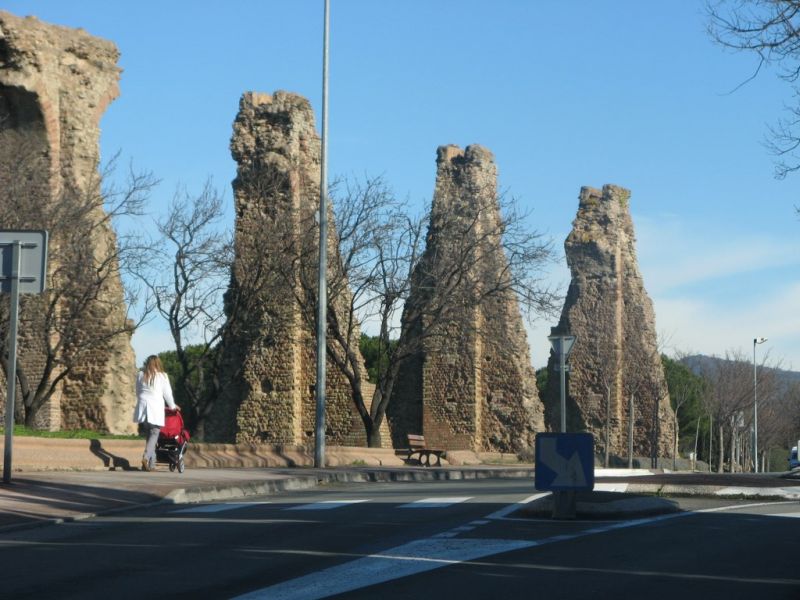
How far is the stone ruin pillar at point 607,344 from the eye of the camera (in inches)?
2243

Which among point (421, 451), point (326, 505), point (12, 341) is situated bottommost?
point (326, 505)

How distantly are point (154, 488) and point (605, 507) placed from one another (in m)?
6.20

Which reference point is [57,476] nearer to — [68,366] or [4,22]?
[68,366]

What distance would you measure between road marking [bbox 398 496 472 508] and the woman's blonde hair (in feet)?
19.6

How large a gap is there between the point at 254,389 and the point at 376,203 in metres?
8.71

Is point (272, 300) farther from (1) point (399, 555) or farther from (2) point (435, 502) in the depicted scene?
(1) point (399, 555)

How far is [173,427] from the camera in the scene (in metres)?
21.3

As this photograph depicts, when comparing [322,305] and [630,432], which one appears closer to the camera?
[322,305]

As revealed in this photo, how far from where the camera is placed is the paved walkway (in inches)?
580

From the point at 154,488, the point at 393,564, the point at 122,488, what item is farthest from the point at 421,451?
the point at 393,564

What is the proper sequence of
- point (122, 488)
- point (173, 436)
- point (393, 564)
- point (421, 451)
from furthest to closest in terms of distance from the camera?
point (421, 451) → point (173, 436) → point (122, 488) → point (393, 564)

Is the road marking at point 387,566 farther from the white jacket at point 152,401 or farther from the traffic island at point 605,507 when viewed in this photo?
the white jacket at point 152,401

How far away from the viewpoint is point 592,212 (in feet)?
189

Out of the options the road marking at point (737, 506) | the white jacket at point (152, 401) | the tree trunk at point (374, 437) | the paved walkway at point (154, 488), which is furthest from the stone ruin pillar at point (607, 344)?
the road marking at point (737, 506)
